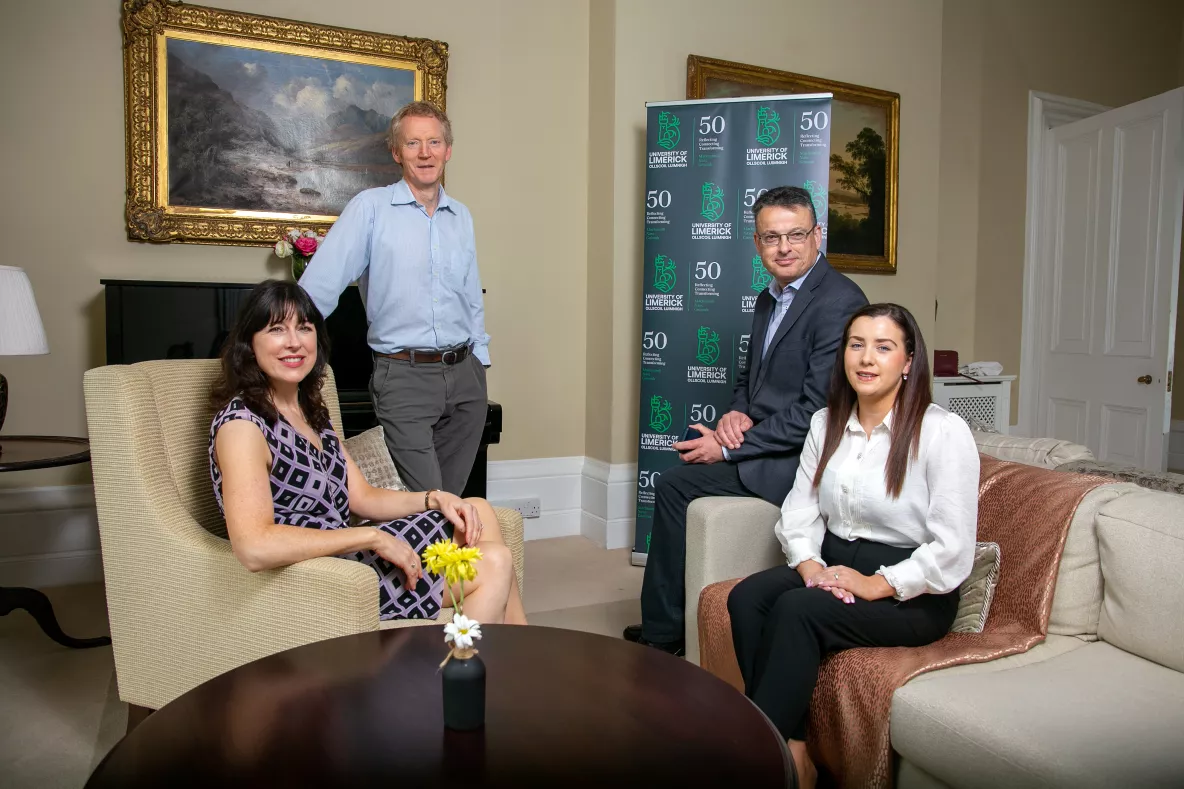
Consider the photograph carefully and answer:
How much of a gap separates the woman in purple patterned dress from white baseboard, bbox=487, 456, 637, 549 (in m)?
2.30

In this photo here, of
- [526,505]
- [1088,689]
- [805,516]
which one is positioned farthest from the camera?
[526,505]

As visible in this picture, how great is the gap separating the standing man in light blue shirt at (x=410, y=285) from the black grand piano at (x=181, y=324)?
1.64ft

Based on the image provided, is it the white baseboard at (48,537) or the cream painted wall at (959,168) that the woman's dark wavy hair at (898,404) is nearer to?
the white baseboard at (48,537)

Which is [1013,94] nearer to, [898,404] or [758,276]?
[758,276]

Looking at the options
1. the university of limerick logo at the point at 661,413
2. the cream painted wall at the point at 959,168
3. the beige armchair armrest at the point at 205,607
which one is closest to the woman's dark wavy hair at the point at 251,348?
the beige armchair armrest at the point at 205,607

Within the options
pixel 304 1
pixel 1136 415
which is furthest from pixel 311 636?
pixel 1136 415

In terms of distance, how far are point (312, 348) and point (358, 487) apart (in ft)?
1.29

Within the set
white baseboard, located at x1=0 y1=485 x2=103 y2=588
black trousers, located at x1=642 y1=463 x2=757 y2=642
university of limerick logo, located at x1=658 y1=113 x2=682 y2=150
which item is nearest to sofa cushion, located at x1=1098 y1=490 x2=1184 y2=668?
black trousers, located at x1=642 y1=463 x2=757 y2=642

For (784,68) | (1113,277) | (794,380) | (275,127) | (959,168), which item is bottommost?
(794,380)

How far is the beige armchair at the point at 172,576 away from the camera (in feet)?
5.92

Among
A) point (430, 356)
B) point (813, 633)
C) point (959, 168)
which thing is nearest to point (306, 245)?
point (430, 356)

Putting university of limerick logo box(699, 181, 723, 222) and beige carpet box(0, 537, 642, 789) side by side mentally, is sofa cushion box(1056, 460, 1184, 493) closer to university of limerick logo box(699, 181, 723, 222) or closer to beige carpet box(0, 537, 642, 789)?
beige carpet box(0, 537, 642, 789)

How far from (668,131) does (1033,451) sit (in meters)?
2.34

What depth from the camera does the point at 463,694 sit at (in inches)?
49.7
